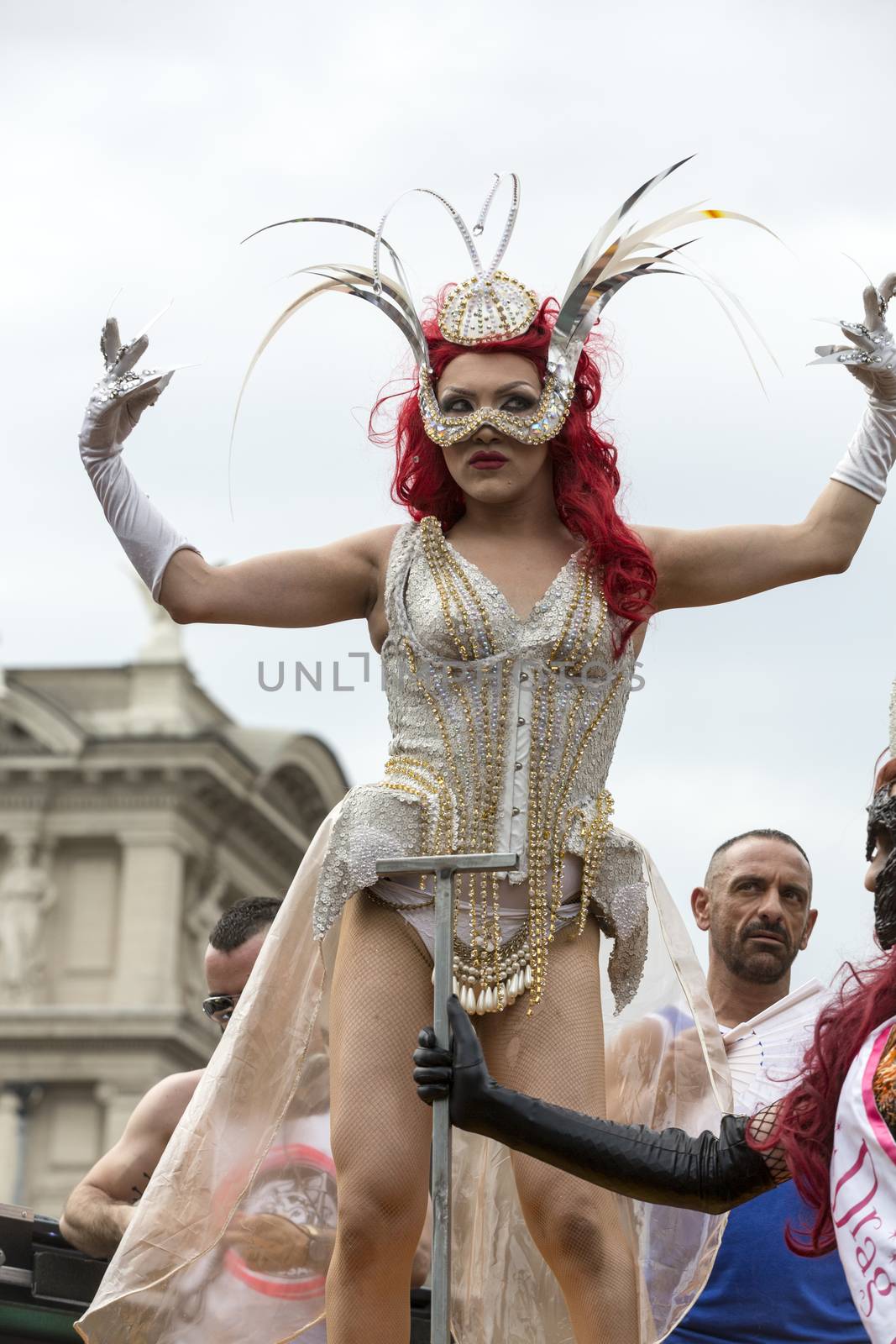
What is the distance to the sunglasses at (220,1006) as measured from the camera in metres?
5.78

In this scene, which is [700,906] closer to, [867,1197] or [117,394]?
[117,394]

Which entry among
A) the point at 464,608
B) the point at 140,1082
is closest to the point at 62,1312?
the point at 464,608

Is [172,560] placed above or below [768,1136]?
above

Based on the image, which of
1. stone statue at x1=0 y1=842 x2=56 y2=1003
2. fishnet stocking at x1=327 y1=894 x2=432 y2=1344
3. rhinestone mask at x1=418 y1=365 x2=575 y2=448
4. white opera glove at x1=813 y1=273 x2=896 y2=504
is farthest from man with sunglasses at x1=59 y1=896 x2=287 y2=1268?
stone statue at x1=0 y1=842 x2=56 y2=1003

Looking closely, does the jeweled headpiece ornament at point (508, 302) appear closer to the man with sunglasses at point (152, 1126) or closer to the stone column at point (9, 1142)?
the man with sunglasses at point (152, 1126)

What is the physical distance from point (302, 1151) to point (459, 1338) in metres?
0.49

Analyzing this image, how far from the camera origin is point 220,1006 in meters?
5.81

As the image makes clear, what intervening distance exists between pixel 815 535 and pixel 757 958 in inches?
61.2

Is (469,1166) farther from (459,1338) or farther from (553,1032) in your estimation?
(553,1032)

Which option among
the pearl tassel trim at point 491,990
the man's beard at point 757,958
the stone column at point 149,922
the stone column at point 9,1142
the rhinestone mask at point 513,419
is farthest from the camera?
the stone column at point 149,922

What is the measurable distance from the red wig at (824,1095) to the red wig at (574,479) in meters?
0.97

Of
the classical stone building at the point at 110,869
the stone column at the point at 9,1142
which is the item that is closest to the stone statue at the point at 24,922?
the classical stone building at the point at 110,869

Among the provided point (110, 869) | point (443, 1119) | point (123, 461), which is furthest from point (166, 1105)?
point (110, 869)

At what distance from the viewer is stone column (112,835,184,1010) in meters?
33.8
